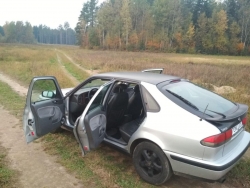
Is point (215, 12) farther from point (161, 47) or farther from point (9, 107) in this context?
point (9, 107)

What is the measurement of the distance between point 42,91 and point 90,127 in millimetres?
1536

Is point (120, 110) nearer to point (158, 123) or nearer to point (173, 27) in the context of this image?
point (158, 123)

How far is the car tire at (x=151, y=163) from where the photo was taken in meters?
3.00

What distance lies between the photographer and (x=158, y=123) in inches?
117

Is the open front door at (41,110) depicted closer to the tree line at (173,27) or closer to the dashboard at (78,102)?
the dashboard at (78,102)

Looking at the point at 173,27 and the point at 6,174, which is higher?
the point at 173,27

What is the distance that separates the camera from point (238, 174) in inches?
137

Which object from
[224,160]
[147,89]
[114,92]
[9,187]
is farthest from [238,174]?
[9,187]

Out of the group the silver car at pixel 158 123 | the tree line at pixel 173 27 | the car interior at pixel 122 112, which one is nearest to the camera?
the silver car at pixel 158 123

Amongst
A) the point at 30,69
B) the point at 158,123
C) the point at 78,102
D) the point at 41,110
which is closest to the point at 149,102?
the point at 158,123

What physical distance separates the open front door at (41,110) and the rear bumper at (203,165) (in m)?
2.09

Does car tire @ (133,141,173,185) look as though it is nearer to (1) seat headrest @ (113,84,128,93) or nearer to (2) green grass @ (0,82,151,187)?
(2) green grass @ (0,82,151,187)

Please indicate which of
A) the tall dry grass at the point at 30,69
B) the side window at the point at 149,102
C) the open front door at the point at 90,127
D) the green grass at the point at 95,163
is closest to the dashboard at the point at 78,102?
the green grass at the point at 95,163

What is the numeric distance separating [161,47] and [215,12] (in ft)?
46.2
